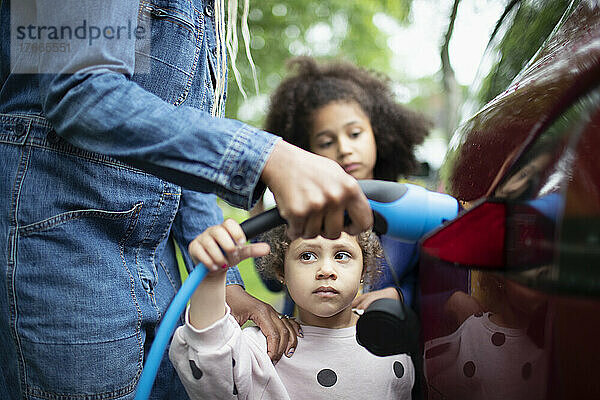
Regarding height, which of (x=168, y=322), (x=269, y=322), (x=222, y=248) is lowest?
(x=269, y=322)

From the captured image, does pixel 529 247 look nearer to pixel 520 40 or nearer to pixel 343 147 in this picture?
pixel 520 40

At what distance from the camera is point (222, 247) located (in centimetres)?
101

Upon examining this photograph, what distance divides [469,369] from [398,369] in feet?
1.55

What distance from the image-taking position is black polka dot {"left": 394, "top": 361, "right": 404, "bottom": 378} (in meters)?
1.35

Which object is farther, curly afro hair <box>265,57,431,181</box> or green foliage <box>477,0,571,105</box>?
curly afro hair <box>265,57,431,181</box>

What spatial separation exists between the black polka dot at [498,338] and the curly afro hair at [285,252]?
726mm

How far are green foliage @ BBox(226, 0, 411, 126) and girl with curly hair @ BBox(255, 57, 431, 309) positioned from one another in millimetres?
2312

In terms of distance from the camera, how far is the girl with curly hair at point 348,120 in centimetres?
262

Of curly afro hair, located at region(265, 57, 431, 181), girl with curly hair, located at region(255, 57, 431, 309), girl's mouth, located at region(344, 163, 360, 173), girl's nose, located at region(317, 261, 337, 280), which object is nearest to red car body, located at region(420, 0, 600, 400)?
girl's nose, located at region(317, 261, 337, 280)

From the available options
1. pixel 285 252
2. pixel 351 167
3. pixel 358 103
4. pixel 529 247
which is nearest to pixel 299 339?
pixel 285 252

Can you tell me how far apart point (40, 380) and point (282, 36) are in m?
5.58

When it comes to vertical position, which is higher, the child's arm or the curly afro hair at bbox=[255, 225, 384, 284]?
the child's arm

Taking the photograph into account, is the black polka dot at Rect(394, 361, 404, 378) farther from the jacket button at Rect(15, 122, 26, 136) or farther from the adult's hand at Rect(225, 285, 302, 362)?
the jacket button at Rect(15, 122, 26, 136)

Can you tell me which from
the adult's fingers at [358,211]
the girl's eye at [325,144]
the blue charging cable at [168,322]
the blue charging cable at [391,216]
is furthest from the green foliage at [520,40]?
the girl's eye at [325,144]
